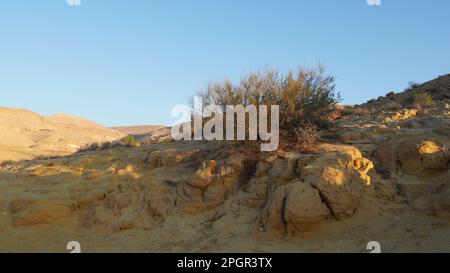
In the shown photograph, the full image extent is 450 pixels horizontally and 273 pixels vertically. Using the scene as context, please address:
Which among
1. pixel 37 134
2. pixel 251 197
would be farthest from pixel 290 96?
pixel 37 134

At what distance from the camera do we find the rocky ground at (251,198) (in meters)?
8.11

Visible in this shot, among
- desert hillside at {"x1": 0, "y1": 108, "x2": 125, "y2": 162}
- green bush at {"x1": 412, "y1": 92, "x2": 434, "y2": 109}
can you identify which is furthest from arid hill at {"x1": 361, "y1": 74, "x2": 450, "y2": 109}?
desert hillside at {"x1": 0, "y1": 108, "x2": 125, "y2": 162}

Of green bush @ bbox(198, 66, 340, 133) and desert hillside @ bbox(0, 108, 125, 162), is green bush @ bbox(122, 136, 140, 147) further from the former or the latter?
desert hillside @ bbox(0, 108, 125, 162)

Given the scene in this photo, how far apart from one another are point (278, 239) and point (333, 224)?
0.97 metres

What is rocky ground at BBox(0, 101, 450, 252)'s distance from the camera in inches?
319

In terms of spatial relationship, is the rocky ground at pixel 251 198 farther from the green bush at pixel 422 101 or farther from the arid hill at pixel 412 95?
the arid hill at pixel 412 95

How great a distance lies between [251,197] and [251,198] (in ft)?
0.08

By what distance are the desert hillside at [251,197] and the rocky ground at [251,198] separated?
2cm

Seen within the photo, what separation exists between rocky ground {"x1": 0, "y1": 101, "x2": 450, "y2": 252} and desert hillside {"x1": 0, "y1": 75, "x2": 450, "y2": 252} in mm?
21

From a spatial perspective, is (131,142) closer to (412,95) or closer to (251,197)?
(251,197)

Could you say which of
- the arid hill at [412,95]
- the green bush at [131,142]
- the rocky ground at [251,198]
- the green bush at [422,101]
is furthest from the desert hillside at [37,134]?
the green bush at [422,101]

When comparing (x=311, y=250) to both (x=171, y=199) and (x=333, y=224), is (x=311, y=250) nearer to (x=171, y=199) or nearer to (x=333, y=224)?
(x=333, y=224)
